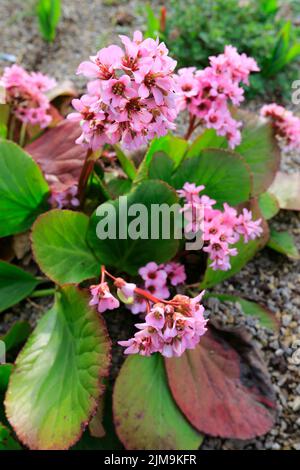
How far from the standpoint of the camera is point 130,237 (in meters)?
1.45

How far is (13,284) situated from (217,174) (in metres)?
0.65

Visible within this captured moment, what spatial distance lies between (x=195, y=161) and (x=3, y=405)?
2.65ft

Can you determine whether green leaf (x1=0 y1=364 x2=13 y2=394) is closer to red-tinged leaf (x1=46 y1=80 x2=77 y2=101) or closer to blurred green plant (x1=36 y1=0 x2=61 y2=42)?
red-tinged leaf (x1=46 y1=80 x2=77 y2=101)

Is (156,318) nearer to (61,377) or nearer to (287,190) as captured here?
(61,377)

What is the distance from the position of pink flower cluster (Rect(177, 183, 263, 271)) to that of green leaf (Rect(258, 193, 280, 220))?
0.34 meters

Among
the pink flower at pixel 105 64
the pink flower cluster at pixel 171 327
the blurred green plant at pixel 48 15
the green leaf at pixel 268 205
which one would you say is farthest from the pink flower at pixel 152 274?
the blurred green plant at pixel 48 15

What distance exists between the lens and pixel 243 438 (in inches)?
53.1

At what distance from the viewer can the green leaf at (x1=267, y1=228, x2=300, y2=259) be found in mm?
1705

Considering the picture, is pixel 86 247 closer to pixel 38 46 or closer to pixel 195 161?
pixel 195 161

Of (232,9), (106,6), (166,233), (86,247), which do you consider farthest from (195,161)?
(106,6)

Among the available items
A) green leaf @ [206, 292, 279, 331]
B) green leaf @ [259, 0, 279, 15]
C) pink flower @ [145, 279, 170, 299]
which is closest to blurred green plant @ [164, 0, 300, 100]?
green leaf @ [259, 0, 279, 15]

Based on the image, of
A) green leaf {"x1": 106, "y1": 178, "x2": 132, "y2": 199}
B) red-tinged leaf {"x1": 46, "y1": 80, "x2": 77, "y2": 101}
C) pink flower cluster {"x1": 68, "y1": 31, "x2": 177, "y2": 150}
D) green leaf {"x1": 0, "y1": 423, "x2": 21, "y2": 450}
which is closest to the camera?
pink flower cluster {"x1": 68, "y1": 31, "x2": 177, "y2": 150}

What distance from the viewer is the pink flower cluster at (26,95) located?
163 cm

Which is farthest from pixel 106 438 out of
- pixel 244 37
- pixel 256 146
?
pixel 244 37
